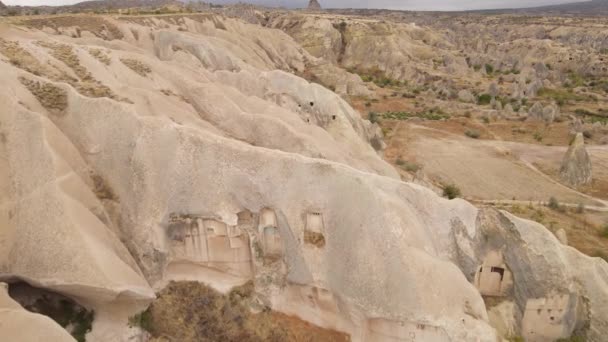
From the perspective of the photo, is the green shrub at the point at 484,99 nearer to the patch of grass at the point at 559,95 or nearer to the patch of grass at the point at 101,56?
the patch of grass at the point at 559,95

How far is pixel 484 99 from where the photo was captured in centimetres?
5531

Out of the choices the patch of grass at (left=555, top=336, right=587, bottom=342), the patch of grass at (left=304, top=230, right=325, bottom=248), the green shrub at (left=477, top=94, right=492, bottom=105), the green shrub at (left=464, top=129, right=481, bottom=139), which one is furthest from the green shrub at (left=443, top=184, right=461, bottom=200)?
the green shrub at (left=477, top=94, right=492, bottom=105)

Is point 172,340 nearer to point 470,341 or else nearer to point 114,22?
point 470,341

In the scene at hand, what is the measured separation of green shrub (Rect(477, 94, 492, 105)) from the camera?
178 feet

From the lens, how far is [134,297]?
10.9 metres

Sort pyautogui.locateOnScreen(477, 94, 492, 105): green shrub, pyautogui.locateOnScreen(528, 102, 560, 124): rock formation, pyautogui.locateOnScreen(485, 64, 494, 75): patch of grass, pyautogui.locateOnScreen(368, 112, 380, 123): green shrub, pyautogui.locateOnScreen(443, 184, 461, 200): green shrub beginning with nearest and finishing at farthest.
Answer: pyautogui.locateOnScreen(443, 184, 461, 200): green shrub
pyautogui.locateOnScreen(368, 112, 380, 123): green shrub
pyautogui.locateOnScreen(528, 102, 560, 124): rock formation
pyautogui.locateOnScreen(477, 94, 492, 105): green shrub
pyautogui.locateOnScreen(485, 64, 494, 75): patch of grass

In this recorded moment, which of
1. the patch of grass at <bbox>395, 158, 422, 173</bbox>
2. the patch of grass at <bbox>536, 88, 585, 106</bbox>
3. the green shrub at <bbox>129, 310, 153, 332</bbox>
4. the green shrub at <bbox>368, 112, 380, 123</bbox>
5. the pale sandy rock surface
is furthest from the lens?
the patch of grass at <bbox>536, 88, 585, 106</bbox>

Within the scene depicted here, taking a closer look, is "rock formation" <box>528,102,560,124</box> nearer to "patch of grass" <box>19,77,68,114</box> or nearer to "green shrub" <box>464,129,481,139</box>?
"green shrub" <box>464,129,481,139</box>

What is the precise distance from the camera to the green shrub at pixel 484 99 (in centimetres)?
5431

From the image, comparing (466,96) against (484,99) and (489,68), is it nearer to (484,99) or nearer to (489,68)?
(484,99)

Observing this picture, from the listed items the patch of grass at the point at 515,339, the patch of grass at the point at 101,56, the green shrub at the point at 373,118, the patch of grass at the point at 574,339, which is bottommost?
the green shrub at the point at 373,118

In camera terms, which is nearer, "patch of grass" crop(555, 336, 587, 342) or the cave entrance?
the cave entrance

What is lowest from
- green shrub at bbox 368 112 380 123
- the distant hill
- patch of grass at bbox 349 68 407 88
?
patch of grass at bbox 349 68 407 88

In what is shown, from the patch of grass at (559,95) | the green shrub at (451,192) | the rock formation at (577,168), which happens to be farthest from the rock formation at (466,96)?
the green shrub at (451,192)
